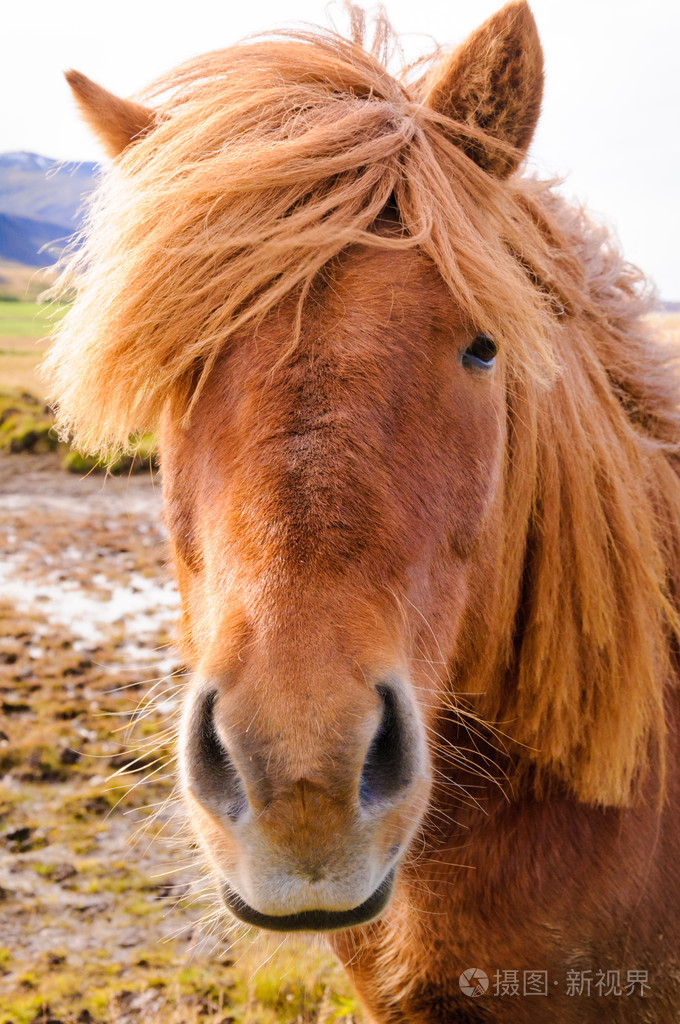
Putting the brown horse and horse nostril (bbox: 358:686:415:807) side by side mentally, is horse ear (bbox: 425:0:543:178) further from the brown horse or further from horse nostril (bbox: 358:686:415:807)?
horse nostril (bbox: 358:686:415:807)

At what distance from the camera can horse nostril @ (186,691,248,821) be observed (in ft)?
4.15

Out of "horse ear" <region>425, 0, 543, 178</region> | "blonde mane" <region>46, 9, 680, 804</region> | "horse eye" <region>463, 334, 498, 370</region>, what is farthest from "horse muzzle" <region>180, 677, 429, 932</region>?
"horse ear" <region>425, 0, 543, 178</region>

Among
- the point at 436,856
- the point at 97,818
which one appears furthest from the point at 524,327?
the point at 97,818

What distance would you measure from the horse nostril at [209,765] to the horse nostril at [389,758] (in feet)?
0.79

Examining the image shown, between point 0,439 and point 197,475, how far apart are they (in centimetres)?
1388

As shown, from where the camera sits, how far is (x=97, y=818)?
14.7ft

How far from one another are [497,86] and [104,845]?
176 inches

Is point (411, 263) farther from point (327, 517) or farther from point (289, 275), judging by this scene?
point (327, 517)

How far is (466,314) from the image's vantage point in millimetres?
1606

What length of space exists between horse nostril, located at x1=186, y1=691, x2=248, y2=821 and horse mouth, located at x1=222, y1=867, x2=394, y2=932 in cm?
22

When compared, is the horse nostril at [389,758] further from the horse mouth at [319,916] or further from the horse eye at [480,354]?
the horse eye at [480,354]

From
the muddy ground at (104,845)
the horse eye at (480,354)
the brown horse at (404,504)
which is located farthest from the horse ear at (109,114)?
the muddy ground at (104,845)

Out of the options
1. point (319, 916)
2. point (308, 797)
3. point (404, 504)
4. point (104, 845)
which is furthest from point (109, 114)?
point (104, 845)

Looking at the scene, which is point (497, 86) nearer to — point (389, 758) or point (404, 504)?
point (404, 504)
